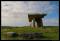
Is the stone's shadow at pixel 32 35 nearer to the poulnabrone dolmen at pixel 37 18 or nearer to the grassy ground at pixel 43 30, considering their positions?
the grassy ground at pixel 43 30

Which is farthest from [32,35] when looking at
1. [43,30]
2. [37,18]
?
[37,18]

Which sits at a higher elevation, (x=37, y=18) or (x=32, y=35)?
(x=37, y=18)

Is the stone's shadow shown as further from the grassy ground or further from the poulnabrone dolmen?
the poulnabrone dolmen

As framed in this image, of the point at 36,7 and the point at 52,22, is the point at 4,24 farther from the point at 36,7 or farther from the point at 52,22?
the point at 52,22

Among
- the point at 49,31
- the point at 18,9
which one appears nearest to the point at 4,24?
the point at 18,9

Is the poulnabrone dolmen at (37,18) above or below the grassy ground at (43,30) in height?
above

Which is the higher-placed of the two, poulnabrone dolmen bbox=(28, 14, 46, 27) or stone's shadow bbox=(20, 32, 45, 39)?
poulnabrone dolmen bbox=(28, 14, 46, 27)

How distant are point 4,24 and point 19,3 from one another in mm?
601

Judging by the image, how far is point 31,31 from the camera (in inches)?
177

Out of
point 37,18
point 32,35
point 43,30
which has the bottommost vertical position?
point 32,35

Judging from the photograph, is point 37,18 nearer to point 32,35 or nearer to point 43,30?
point 43,30

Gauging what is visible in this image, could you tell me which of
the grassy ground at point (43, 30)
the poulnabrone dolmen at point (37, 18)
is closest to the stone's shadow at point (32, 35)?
the grassy ground at point (43, 30)

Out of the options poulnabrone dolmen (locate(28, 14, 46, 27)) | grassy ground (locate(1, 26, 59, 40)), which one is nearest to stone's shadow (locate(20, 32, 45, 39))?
grassy ground (locate(1, 26, 59, 40))

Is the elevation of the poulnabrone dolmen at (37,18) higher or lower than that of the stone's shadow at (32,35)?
higher
